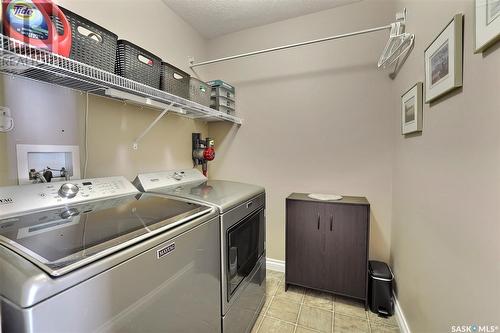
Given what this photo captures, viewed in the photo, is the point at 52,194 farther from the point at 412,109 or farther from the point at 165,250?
the point at 412,109

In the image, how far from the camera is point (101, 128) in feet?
5.12

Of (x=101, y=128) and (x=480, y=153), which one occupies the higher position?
(x=101, y=128)

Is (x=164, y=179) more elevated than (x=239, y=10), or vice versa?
(x=239, y=10)

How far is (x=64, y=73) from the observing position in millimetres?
1075

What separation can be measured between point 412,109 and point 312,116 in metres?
1.01

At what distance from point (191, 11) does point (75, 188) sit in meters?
2.03

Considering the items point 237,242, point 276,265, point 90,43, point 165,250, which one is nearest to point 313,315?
point 276,265

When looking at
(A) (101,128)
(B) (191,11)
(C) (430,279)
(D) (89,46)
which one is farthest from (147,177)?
(C) (430,279)

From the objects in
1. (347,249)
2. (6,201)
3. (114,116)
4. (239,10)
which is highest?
(239,10)

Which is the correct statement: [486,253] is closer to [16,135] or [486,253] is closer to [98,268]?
[98,268]

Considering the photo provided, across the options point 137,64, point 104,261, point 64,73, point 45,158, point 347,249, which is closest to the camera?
point 104,261

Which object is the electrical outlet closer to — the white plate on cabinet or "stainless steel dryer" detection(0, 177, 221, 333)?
"stainless steel dryer" detection(0, 177, 221, 333)

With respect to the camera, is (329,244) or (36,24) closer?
(36,24)

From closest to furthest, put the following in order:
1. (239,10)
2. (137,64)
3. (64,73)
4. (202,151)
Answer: (64,73), (137,64), (239,10), (202,151)
